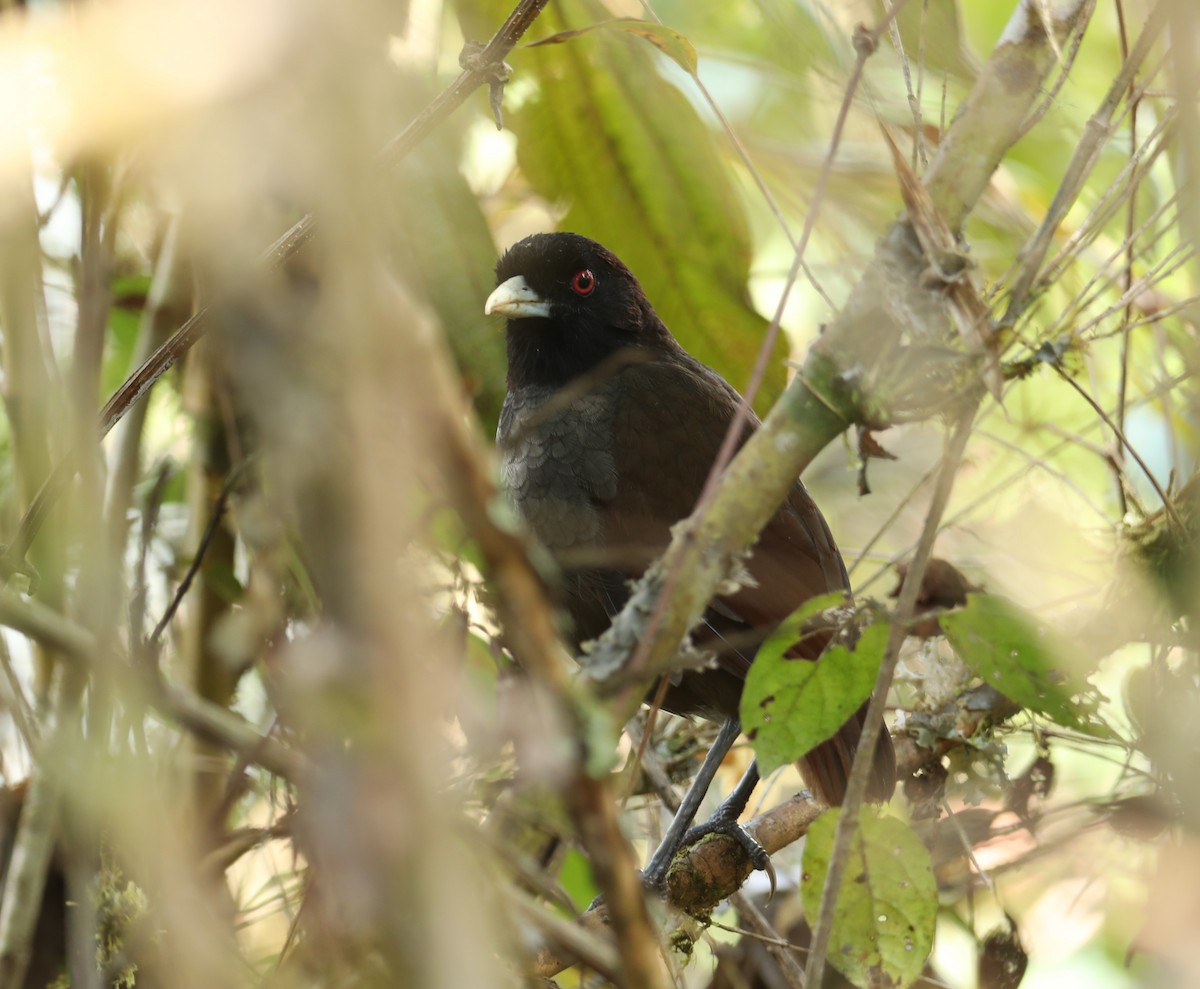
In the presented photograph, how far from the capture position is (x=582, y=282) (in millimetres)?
3824

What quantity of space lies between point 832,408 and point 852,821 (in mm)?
544

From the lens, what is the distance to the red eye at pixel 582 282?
3820 mm

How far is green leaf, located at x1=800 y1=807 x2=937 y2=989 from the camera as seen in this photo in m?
1.67

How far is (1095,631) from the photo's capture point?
3.00m

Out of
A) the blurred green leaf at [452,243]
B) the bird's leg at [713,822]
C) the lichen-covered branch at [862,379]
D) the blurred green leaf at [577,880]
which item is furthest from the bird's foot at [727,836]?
the lichen-covered branch at [862,379]

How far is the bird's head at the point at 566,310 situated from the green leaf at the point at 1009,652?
85.4 inches

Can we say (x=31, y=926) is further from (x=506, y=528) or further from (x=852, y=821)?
(x=506, y=528)

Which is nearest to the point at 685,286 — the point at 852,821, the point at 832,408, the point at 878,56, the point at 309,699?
the point at 878,56

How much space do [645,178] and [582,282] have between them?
15.9 inches

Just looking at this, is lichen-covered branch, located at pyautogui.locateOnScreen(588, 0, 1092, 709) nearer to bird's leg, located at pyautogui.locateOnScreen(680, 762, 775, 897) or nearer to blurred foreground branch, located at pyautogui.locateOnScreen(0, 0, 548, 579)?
blurred foreground branch, located at pyautogui.locateOnScreen(0, 0, 548, 579)

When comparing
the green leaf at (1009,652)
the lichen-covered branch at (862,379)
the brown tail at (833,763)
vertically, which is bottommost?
the brown tail at (833,763)

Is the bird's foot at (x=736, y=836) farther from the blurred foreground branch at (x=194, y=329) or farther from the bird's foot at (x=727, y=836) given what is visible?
the blurred foreground branch at (x=194, y=329)

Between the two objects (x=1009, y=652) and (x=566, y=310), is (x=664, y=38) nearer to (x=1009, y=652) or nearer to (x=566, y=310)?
(x=1009, y=652)

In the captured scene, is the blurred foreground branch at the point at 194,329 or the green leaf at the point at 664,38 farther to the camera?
the green leaf at the point at 664,38
